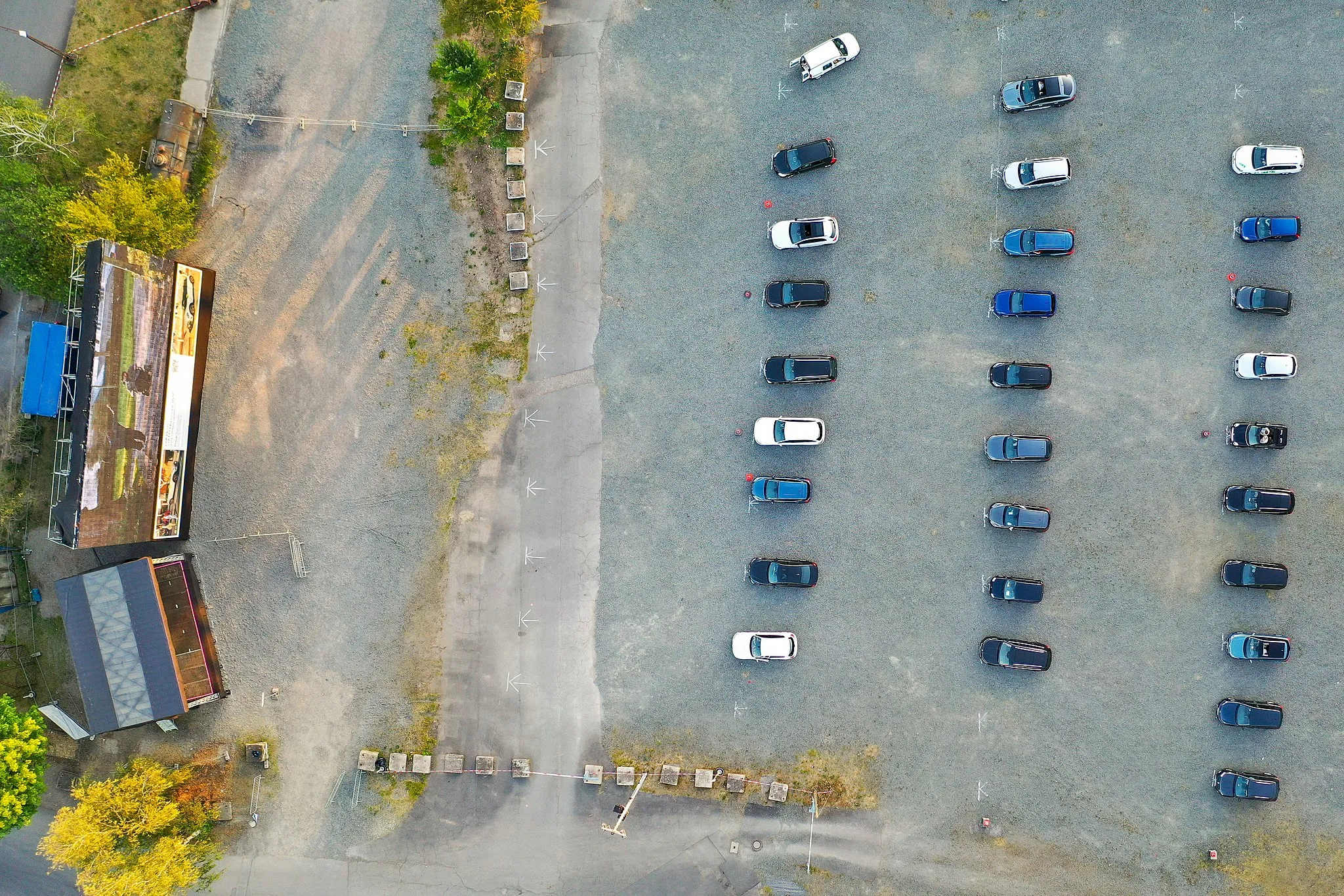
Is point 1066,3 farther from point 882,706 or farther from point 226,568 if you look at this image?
point 226,568

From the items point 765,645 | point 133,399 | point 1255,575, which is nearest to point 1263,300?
point 1255,575

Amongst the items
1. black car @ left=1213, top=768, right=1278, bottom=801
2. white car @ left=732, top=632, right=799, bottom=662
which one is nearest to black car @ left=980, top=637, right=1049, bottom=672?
white car @ left=732, top=632, right=799, bottom=662

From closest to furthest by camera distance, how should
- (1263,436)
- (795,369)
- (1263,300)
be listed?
(1263,436) < (1263,300) < (795,369)

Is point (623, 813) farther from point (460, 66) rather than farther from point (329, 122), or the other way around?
point (329, 122)

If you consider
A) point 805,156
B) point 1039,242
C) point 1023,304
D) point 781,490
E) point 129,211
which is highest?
point 805,156

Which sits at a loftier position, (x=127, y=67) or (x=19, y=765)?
(x=127, y=67)

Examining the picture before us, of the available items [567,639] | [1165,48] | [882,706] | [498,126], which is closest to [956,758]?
[882,706]
